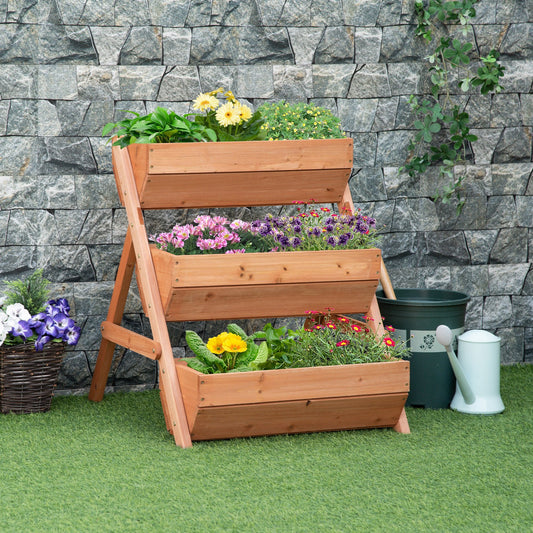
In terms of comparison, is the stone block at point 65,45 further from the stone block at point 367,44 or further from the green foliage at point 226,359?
the green foliage at point 226,359

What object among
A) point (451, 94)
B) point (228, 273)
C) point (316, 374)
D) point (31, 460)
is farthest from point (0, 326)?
point (451, 94)

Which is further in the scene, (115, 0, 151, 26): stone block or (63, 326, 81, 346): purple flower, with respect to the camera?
(115, 0, 151, 26): stone block

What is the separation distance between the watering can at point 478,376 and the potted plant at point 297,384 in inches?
16.6

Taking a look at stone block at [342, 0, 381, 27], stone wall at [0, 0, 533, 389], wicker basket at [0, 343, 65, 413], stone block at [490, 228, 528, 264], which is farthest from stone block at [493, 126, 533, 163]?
wicker basket at [0, 343, 65, 413]

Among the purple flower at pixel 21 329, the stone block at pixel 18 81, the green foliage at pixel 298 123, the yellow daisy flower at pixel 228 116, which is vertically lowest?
the purple flower at pixel 21 329

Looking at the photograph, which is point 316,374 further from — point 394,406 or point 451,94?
point 451,94

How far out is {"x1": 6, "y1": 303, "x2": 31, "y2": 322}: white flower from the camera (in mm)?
3477

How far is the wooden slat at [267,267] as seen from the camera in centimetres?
314

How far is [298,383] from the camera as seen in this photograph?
10.2 ft

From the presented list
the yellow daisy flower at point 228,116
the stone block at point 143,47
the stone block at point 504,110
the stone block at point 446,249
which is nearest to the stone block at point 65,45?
the stone block at point 143,47

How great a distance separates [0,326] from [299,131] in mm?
1507

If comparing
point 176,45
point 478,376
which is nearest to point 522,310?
point 478,376

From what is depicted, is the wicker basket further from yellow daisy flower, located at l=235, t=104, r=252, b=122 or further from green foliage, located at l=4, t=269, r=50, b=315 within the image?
yellow daisy flower, located at l=235, t=104, r=252, b=122

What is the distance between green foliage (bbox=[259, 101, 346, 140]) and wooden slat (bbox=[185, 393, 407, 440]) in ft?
3.73
